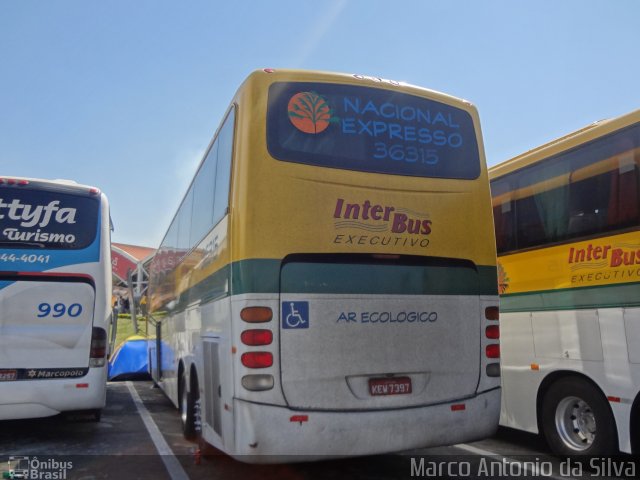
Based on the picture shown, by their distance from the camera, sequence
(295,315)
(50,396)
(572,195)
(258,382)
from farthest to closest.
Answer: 1. (50,396)
2. (572,195)
3. (295,315)
4. (258,382)

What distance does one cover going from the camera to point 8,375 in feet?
22.2

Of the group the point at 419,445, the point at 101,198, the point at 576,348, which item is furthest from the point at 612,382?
the point at 101,198

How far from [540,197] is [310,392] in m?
3.90

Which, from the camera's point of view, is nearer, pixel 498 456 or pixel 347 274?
pixel 347 274

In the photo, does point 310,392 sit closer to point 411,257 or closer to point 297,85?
point 411,257

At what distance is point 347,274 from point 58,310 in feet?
14.5

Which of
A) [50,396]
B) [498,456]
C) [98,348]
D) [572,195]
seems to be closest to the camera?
[572,195]

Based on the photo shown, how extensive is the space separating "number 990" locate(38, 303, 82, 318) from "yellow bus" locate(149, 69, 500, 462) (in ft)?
8.27

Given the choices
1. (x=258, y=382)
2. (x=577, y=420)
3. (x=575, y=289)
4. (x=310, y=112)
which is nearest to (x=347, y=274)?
(x=258, y=382)

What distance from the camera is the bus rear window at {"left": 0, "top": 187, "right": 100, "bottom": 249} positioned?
23.6 feet

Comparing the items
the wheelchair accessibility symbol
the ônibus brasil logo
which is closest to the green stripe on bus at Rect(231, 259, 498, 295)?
the wheelchair accessibility symbol

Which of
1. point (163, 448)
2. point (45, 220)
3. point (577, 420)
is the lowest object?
point (163, 448)

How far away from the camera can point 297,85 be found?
4.98 metres

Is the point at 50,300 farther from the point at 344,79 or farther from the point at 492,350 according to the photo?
the point at 492,350
